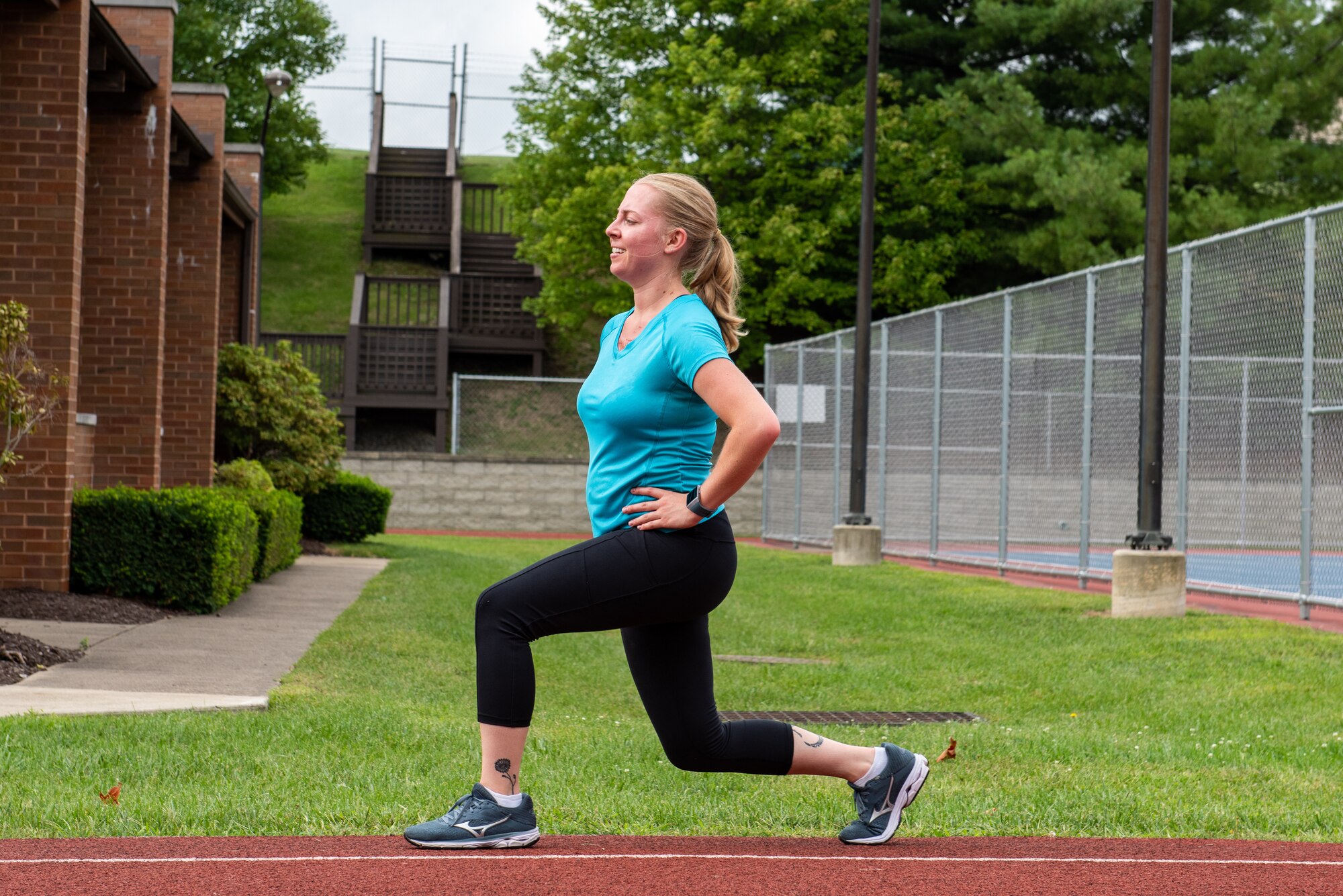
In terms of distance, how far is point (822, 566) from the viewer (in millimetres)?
18938

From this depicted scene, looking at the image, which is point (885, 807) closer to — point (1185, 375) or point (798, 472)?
point (1185, 375)

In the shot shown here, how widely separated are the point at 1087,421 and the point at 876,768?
38.8 feet

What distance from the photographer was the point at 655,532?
4.00 metres

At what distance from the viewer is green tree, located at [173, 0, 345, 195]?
41.8 m

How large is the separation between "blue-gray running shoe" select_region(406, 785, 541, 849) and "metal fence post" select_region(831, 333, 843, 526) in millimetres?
18555

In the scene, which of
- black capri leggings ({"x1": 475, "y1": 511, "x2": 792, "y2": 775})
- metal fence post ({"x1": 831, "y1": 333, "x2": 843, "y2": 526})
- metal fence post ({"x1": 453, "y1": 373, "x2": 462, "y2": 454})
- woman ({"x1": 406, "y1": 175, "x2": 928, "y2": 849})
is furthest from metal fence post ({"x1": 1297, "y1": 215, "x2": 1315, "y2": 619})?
metal fence post ({"x1": 453, "y1": 373, "x2": 462, "y2": 454})

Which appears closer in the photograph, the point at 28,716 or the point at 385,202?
the point at 28,716

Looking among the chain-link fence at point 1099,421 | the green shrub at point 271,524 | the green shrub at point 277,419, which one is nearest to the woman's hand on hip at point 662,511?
the chain-link fence at point 1099,421

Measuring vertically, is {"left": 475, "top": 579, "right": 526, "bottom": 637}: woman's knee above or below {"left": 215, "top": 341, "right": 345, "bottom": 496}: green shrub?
below

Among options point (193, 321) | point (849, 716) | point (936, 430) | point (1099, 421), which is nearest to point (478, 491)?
point (936, 430)

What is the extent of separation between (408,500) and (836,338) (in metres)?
9.67

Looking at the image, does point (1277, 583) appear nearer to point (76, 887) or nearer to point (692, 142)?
point (76, 887)

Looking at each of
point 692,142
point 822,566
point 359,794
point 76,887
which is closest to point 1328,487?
point 822,566

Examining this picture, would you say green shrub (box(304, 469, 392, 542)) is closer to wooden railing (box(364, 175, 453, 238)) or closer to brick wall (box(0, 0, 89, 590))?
brick wall (box(0, 0, 89, 590))
